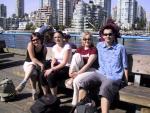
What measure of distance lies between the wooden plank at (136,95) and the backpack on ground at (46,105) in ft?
3.67

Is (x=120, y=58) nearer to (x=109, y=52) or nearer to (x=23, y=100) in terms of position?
(x=109, y=52)

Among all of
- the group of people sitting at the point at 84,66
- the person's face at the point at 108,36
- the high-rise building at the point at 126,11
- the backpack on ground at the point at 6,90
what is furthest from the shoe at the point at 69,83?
the high-rise building at the point at 126,11

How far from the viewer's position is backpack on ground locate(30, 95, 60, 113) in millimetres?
4922

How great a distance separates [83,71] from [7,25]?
167 meters

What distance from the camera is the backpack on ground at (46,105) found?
492 cm

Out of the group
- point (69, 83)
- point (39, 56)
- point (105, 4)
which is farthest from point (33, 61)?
point (105, 4)

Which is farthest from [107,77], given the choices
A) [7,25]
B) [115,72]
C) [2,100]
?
[7,25]

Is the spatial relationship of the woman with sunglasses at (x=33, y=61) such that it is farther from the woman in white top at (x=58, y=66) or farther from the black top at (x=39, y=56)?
the woman in white top at (x=58, y=66)

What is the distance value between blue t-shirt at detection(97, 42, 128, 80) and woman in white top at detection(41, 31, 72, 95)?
76 cm

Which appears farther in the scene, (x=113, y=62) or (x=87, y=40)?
(x=87, y=40)

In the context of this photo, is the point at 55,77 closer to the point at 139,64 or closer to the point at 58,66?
the point at 58,66

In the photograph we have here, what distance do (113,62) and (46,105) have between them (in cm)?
124

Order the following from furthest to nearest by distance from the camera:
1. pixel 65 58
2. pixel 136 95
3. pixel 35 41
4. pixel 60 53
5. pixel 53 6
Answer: pixel 53 6 → pixel 35 41 → pixel 60 53 → pixel 65 58 → pixel 136 95

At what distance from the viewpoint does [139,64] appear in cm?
514
